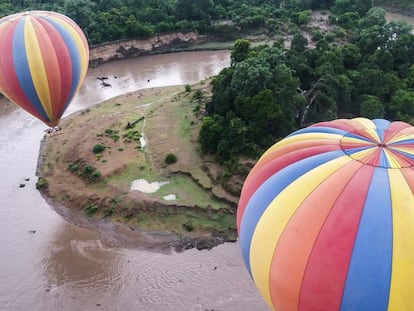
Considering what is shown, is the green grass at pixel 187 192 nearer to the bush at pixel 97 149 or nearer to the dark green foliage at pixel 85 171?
the dark green foliage at pixel 85 171

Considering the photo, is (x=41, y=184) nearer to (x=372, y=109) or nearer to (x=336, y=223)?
(x=372, y=109)

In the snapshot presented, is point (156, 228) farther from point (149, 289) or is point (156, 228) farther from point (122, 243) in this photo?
point (149, 289)

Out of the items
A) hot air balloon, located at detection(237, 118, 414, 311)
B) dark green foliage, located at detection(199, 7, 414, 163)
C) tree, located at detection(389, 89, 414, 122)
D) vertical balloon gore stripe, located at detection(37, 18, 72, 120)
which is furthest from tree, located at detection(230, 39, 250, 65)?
hot air balloon, located at detection(237, 118, 414, 311)

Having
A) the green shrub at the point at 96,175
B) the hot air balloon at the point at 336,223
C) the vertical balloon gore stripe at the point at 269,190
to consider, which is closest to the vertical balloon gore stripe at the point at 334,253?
the hot air balloon at the point at 336,223

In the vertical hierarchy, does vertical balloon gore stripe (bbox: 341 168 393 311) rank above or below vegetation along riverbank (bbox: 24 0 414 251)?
above

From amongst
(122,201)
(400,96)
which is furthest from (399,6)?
(122,201)

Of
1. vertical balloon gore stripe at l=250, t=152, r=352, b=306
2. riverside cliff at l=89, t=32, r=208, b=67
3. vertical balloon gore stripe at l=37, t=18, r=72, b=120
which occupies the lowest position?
riverside cliff at l=89, t=32, r=208, b=67

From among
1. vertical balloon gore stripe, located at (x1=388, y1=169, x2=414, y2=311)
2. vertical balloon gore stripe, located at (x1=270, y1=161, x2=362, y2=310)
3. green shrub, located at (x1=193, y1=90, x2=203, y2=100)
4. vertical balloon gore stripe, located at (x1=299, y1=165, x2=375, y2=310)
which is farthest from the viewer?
green shrub, located at (x1=193, y1=90, x2=203, y2=100)

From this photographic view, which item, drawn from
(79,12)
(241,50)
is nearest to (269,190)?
(241,50)

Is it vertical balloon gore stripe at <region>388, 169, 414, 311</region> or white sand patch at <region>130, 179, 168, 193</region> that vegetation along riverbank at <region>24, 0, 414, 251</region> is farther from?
vertical balloon gore stripe at <region>388, 169, 414, 311</region>
